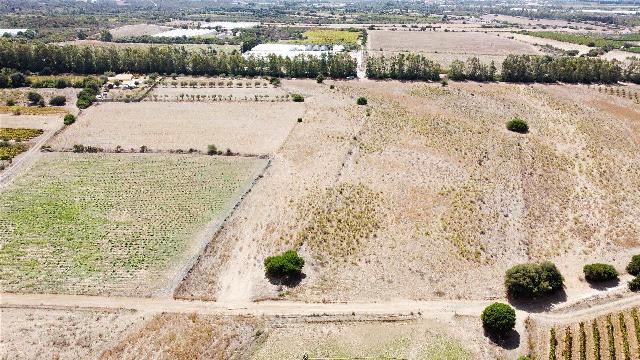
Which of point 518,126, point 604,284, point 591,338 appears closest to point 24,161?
point 591,338

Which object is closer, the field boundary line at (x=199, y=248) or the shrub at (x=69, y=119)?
the field boundary line at (x=199, y=248)

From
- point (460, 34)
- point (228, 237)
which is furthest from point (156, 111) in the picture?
point (460, 34)

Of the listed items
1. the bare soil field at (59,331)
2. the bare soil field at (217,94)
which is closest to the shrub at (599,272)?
the bare soil field at (59,331)

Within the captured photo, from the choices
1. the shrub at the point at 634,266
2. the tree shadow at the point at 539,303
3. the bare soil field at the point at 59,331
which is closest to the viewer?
the bare soil field at the point at 59,331

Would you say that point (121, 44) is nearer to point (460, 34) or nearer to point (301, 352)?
point (460, 34)

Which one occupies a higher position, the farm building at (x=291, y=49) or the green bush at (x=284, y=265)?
the farm building at (x=291, y=49)

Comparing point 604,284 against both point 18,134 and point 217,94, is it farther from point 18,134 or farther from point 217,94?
point 18,134

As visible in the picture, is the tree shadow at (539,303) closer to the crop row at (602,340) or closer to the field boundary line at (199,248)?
the crop row at (602,340)
